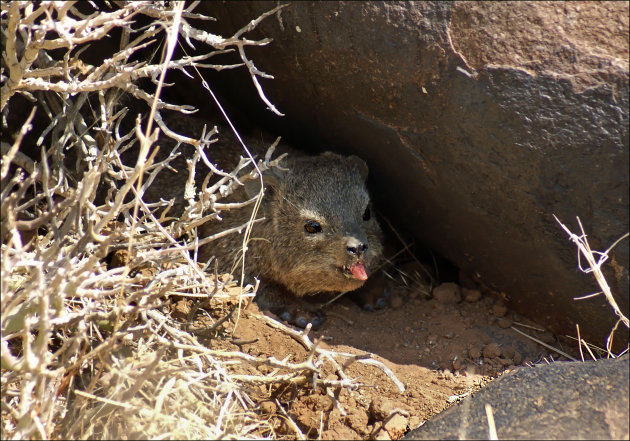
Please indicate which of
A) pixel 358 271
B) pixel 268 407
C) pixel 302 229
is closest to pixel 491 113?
pixel 358 271

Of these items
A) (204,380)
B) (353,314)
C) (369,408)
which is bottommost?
(353,314)

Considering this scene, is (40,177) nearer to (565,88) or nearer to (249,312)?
(249,312)

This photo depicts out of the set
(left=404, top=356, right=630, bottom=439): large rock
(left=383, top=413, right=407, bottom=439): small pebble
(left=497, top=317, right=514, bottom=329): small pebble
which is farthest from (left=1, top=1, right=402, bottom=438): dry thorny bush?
(left=497, top=317, right=514, bottom=329): small pebble

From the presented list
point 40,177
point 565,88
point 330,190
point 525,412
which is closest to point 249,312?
point 330,190

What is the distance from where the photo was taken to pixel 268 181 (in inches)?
210

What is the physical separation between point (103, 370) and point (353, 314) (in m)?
2.30

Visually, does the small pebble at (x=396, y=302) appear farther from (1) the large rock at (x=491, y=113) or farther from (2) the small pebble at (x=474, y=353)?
(2) the small pebble at (x=474, y=353)

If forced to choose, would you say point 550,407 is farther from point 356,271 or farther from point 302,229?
point 302,229

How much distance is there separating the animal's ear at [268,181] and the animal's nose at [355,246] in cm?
86

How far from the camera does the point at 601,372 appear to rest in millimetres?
3355

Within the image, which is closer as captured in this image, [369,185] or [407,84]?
[407,84]

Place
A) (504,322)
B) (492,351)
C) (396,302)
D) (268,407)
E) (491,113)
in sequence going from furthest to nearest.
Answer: (396,302) → (504,322) → (492,351) → (491,113) → (268,407)

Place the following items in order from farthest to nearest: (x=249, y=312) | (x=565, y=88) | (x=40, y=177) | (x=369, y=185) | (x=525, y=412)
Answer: (x=369, y=185)
(x=249, y=312)
(x=40, y=177)
(x=565, y=88)
(x=525, y=412)

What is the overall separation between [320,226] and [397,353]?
1.13m
